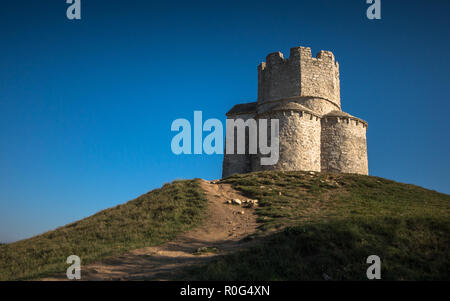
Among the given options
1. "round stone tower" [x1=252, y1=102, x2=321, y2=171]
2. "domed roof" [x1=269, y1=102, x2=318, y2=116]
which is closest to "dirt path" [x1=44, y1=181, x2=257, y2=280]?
"round stone tower" [x1=252, y1=102, x2=321, y2=171]

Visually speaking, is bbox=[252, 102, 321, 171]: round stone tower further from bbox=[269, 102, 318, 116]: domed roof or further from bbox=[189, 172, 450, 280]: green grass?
bbox=[189, 172, 450, 280]: green grass

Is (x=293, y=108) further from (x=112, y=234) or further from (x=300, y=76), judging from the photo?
(x=112, y=234)

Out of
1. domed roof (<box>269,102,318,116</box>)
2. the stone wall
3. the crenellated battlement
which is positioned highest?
the crenellated battlement

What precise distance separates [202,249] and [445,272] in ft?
23.9

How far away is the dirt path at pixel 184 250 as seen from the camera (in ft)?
29.1

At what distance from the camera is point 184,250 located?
11.2 metres

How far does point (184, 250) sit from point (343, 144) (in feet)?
68.0

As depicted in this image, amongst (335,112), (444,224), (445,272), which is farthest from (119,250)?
(335,112)

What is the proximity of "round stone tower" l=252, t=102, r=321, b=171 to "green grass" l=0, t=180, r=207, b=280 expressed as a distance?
9595mm

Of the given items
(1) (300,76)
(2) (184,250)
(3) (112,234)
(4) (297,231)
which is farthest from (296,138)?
(3) (112,234)

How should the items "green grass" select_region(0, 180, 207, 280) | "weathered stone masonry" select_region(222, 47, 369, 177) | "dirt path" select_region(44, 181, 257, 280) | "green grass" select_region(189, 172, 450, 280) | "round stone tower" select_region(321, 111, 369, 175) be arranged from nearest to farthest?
"green grass" select_region(189, 172, 450, 280) → "dirt path" select_region(44, 181, 257, 280) → "green grass" select_region(0, 180, 207, 280) → "weathered stone masonry" select_region(222, 47, 369, 177) → "round stone tower" select_region(321, 111, 369, 175)

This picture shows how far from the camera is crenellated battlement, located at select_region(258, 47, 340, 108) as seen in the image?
28297 mm

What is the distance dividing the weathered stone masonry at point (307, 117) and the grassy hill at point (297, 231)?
14.7ft

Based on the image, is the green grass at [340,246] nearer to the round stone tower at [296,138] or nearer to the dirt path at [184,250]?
the dirt path at [184,250]
